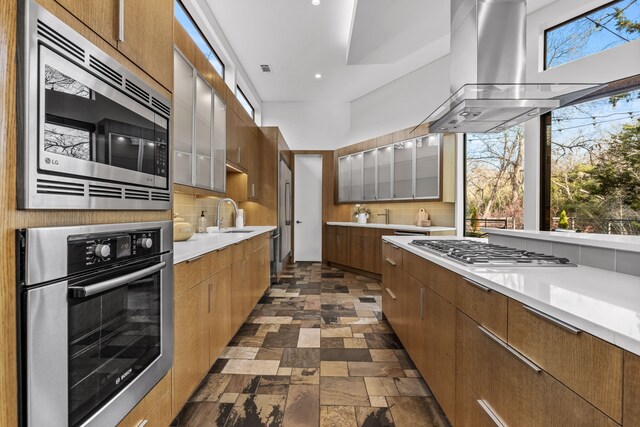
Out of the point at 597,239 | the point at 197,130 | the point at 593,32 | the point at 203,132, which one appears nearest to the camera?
the point at 597,239

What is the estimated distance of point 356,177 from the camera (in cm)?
576

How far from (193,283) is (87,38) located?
3.90ft

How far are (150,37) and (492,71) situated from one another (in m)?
2.11

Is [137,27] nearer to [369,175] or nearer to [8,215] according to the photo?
[8,215]

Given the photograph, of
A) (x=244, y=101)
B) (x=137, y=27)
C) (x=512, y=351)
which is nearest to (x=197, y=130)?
(x=137, y=27)

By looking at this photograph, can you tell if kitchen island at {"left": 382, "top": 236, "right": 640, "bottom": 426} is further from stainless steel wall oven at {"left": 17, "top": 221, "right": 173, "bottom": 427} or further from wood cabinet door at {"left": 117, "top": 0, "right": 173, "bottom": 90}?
wood cabinet door at {"left": 117, "top": 0, "right": 173, "bottom": 90}

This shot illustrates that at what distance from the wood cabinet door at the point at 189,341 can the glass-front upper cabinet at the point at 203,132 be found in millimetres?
1065

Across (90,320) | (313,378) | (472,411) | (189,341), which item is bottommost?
(313,378)

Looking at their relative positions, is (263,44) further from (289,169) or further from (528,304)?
(528,304)

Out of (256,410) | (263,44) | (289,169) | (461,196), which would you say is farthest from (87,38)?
(289,169)

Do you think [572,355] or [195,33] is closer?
[572,355]

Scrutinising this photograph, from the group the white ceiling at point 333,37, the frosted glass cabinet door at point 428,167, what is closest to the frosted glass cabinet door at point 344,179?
the white ceiling at point 333,37

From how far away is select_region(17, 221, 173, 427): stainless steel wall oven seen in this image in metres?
0.71

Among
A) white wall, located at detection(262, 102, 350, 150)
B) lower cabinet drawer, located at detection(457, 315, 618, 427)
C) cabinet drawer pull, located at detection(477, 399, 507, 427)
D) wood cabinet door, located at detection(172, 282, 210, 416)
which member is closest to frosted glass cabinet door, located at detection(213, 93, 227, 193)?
wood cabinet door, located at detection(172, 282, 210, 416)
